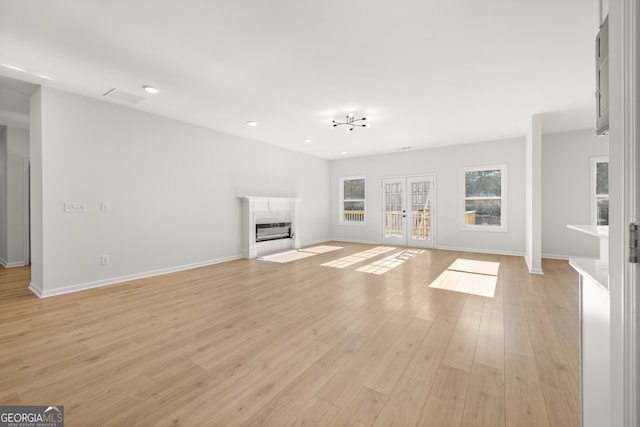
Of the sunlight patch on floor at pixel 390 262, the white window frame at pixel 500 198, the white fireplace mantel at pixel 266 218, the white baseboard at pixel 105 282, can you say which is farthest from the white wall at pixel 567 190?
the white baseboard at pixel 105 282

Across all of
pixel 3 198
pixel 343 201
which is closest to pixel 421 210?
pixel 343 201

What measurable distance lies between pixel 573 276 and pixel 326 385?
194 inches

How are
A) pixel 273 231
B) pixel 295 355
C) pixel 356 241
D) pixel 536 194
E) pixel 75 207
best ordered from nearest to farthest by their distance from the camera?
pixel 295 355, pixel 75 207, pixel 536 194, pixel 273 231, pixel 356 241

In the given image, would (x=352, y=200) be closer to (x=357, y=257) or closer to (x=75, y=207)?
(x=357, y=257)

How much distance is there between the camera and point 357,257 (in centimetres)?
633

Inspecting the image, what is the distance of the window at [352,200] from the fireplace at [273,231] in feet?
7.79

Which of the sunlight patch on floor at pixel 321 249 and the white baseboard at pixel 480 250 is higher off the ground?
the white baseboard at pixel 480 250

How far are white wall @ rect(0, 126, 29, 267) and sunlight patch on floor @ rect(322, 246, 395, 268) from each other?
20.0 ft

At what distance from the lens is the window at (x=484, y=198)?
6625 millimetres

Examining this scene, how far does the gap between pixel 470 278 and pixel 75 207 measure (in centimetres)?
605

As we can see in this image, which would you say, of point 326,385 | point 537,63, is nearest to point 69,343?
point 326,385

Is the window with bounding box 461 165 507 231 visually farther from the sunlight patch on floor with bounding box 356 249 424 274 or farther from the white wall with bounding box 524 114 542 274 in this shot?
the white wall with bounding box 524 114 542 274

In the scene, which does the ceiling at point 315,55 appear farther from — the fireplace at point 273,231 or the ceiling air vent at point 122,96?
the fireplace at point 273,231

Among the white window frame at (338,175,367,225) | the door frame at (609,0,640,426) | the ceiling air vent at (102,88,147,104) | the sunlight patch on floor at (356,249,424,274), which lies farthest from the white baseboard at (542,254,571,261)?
the ceiling air vent at (102,88,147,104)
